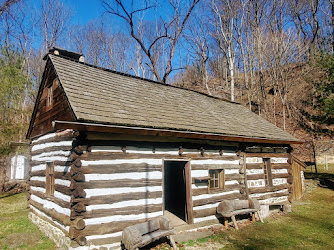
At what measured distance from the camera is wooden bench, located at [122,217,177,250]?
208 inches

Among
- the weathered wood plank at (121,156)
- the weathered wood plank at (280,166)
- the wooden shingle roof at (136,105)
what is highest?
the wooden shingle roof at (136,105)

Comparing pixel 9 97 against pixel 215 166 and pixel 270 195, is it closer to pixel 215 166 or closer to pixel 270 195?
pixel 215 166

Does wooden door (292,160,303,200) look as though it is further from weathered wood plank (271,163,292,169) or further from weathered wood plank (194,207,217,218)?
weathered wood plank (194,207,217,218)

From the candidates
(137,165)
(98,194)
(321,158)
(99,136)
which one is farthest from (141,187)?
(321,158)

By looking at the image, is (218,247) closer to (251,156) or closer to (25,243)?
(251,156)

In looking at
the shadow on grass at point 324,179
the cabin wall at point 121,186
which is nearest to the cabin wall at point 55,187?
the cabin wall at point 121,186

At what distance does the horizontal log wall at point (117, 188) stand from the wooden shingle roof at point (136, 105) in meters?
0.86

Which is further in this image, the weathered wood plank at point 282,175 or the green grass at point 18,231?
the weathered wood plank at point 282,175

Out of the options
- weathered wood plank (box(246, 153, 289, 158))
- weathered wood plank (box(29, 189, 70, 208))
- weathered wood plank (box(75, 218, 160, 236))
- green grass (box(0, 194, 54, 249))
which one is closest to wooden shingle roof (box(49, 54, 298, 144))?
weathered wood plank (box(246, 153, 289, 158))

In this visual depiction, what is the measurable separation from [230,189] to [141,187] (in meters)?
3.99

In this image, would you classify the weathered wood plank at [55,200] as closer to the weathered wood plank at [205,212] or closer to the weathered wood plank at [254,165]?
the weathered wood plank at [205,212]

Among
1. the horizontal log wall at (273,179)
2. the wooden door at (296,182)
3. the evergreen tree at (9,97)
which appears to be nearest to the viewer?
the horizontal log wall at (273,179)

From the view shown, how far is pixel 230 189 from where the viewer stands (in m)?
8.77

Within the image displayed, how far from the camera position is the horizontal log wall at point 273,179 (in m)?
9.95
